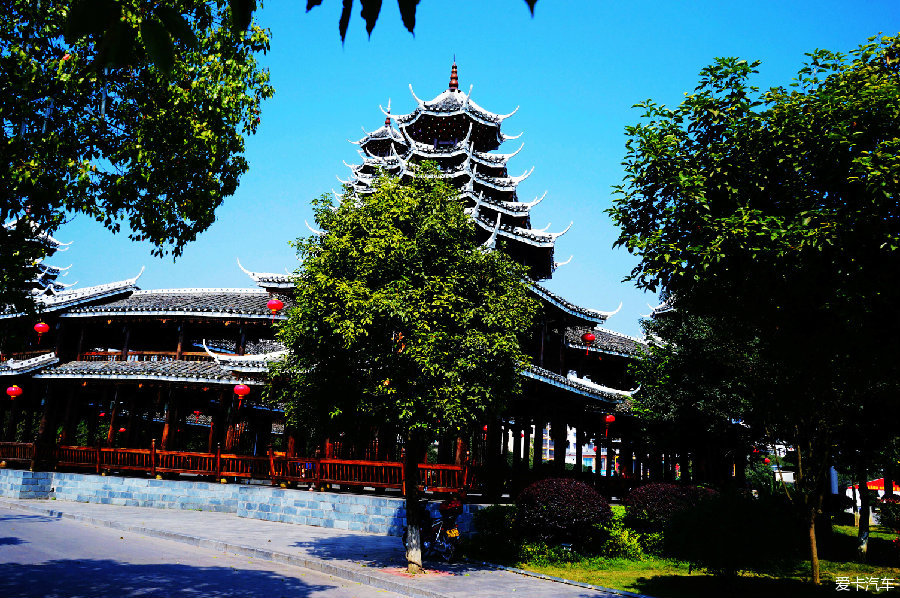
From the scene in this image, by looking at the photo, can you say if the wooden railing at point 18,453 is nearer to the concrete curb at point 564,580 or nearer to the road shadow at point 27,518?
the road shadow at point 27,518

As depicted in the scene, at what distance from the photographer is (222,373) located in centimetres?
2303

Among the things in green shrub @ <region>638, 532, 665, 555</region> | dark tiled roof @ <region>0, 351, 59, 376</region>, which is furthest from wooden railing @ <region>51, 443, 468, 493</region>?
green shrub @ <region>638, 532, 665, 555</region>

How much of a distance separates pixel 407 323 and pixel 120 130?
17.4 ft

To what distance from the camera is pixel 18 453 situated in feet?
84.3

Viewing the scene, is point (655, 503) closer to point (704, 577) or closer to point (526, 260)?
point (704, 577)

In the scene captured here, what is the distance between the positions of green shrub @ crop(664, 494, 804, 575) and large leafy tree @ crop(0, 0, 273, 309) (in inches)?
356

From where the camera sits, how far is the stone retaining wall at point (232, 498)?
17.6 m

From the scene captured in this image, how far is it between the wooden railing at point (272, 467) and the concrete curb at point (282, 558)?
462 cm

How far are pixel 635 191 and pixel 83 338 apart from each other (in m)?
25.3

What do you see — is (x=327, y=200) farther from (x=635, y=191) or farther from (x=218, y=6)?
(x=635, y=191)

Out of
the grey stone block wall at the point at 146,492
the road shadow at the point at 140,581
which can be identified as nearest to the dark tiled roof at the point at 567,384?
the road shadow at the point at 140,581

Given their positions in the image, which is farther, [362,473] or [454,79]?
[454,79]

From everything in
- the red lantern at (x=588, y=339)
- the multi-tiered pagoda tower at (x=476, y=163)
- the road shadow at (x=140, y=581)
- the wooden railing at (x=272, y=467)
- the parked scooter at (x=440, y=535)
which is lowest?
the road shadow at (x=140, y=581)

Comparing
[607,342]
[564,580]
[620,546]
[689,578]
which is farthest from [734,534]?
[607,342]
